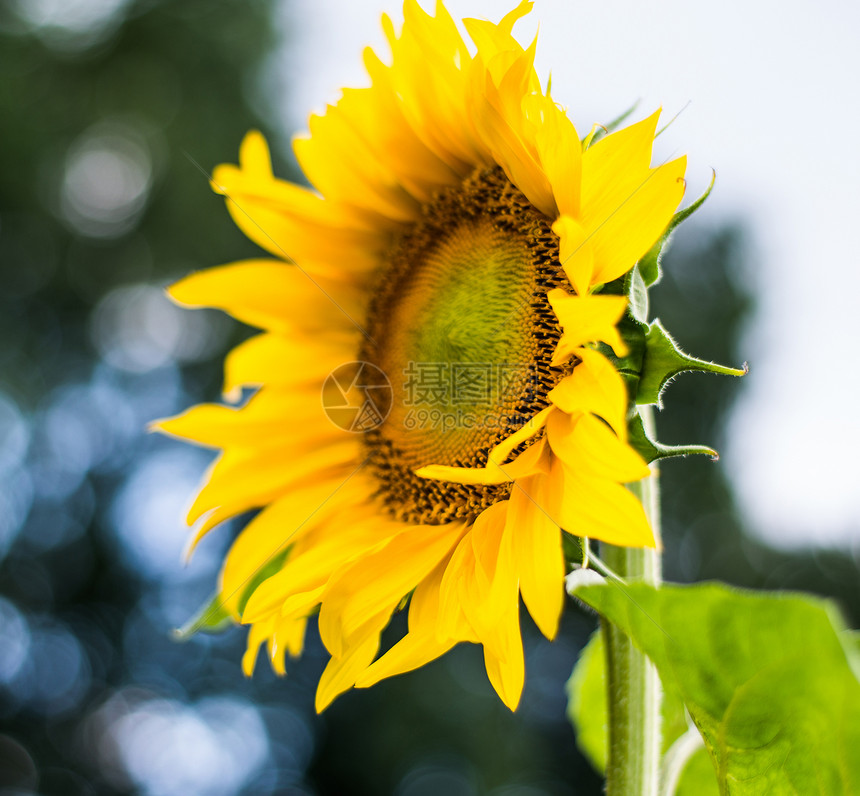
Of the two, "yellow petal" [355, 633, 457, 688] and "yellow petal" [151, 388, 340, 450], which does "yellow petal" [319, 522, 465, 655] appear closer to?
"yellow petal" [355, 633, 457, 688]

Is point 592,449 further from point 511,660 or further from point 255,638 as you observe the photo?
point 255,638

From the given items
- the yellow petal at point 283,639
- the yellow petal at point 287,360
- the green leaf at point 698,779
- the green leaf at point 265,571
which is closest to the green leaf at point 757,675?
the green leaf at point 698,779

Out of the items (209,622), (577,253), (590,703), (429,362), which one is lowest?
(590,703)

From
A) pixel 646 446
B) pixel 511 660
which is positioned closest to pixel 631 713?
pixel 511 660

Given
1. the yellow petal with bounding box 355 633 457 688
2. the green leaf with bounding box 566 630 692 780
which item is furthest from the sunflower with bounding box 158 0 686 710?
the green leaf with bounding box 566 630 692 780

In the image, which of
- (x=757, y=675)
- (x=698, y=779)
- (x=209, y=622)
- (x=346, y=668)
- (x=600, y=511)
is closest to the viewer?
(x=757, y=675)

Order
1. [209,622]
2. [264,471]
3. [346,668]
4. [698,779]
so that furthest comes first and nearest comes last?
[264,471], [209,622], [698,779], [346,668]
